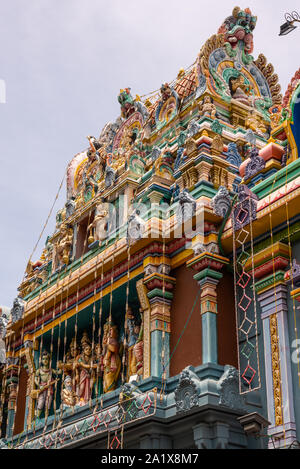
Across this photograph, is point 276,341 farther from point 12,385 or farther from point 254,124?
point 12,385

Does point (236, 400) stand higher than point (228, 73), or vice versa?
point (228, 73)

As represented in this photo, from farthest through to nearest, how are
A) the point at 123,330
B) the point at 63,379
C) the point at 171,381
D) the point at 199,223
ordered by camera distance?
the point at 63,379 < the point at 123,330 < the point at 199,223 < the point at 171,381

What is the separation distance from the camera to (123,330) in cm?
1752

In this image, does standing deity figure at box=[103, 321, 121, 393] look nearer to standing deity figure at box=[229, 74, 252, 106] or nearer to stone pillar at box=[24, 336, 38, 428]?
stone pillar at box=[24, 336, 38, 428]

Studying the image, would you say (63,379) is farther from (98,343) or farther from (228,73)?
(228,73)

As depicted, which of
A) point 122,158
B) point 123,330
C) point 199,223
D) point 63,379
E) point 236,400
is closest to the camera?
point 236,400

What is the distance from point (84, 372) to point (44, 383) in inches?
67.0

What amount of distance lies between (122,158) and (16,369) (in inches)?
261

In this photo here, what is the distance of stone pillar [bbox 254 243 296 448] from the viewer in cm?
1283

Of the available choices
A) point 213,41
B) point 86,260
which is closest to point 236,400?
point 86,260

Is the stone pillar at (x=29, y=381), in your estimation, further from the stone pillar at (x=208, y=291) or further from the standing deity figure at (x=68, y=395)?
the stone pillar at (x=208, y=291)

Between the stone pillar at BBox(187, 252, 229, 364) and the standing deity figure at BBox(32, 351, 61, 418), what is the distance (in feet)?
19.2

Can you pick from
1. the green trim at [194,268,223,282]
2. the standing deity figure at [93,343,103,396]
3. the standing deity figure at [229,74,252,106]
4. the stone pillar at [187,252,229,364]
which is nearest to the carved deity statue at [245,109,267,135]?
the standing deity figure at [229,74,252,106]

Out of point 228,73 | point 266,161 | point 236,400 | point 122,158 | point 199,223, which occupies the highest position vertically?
point 228,73
